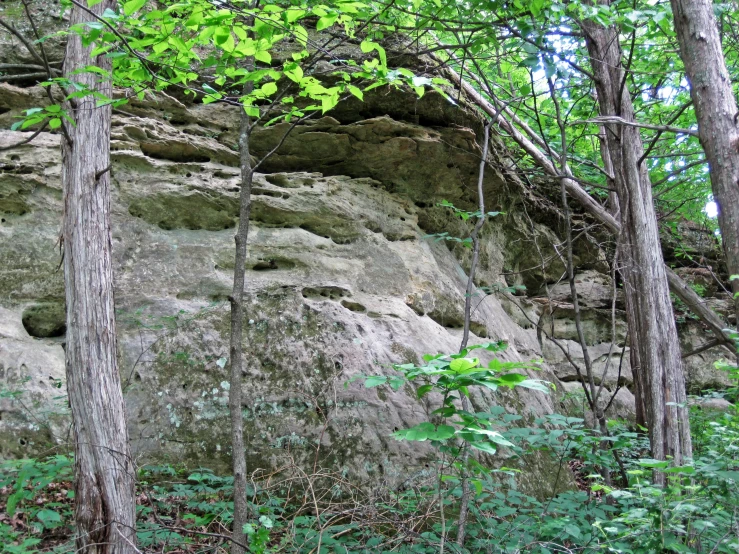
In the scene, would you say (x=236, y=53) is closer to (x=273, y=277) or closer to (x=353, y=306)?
(x=273, y=277)

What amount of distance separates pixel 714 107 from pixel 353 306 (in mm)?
3908

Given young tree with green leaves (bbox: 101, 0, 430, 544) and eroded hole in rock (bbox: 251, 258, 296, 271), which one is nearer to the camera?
young tree with green leaves (bbox: 101, 0, 430, 544)

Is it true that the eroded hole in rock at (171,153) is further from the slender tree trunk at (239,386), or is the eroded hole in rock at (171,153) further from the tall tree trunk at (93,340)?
the slender tree trunk at (239,386)

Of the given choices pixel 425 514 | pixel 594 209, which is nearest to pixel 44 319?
pixel 425 514

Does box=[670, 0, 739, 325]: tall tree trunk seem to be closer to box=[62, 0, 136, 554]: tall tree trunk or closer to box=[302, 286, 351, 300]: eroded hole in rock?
box=[302, 286, 351, 300]: eroded hole in rock

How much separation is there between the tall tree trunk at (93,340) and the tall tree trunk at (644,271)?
158 inches

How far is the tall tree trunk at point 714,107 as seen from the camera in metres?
4.04

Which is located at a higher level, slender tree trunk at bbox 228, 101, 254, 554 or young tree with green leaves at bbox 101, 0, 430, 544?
young tree with green leaves at bbox 101, 0, 430, 544

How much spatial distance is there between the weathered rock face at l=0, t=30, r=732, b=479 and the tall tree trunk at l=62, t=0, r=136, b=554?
1518 millimetres

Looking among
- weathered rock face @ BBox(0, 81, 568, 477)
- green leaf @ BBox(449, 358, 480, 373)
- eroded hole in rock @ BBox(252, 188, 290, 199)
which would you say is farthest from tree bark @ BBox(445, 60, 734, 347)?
green leaf @ BBox(449, 358, 480, 373)

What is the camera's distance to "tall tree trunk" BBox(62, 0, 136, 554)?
140 inches

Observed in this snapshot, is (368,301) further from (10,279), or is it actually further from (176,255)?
(10,279)

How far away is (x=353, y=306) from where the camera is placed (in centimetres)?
661

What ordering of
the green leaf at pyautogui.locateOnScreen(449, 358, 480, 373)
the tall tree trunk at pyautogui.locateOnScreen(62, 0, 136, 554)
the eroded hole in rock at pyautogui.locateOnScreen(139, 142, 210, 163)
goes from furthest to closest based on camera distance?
the eroded hole in rock at pyautogui.locateOnScreen(139, 142, 210, 163)
the tall tree trunk at pyautogui.locateOnScreen(62, 0, 136, 554)
the green leaf at pyautogui.locateOnScreen(449, 358, 480, 373)
